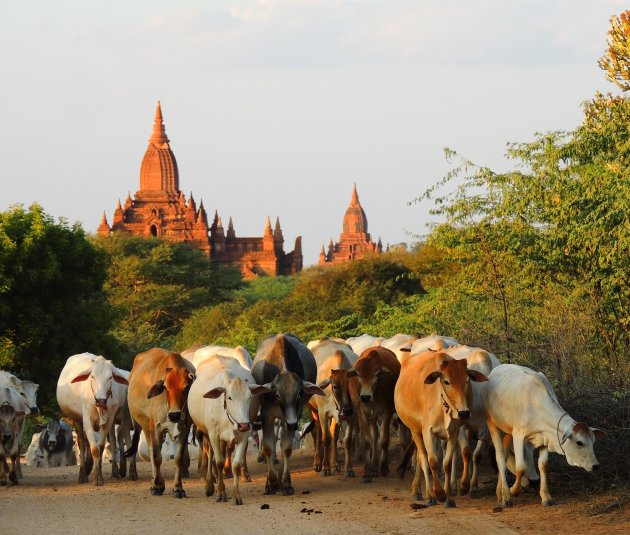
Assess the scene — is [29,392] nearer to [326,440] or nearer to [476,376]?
[326,440]

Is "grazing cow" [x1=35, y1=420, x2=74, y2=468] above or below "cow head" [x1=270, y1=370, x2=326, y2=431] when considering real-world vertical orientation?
below

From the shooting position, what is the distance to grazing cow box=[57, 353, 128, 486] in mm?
15664

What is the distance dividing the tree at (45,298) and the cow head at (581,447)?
17.3 metres

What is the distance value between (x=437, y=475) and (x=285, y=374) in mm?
2050

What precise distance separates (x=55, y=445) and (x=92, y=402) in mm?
7176

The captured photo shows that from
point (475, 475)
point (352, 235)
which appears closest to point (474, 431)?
point (475, 475)

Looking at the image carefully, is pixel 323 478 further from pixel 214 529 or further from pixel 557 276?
pixel 557 276

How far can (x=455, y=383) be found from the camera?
12719 millimetres

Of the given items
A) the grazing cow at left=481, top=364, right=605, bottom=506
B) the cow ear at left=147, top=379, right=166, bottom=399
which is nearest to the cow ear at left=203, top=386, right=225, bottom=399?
the cow ear at left=147, top=379, right=166, bottom=399

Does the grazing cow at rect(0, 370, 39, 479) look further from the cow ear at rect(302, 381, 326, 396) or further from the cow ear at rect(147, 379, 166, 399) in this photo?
the cow ear at rect(302, 381, 326, 396)

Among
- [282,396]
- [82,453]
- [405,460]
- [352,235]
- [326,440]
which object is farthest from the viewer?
[352,235]

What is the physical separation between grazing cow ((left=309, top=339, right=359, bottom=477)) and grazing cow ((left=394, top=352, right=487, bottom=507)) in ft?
5.91

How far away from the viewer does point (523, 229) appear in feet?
65.9

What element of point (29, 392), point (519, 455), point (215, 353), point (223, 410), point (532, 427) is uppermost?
point (215, 353)
